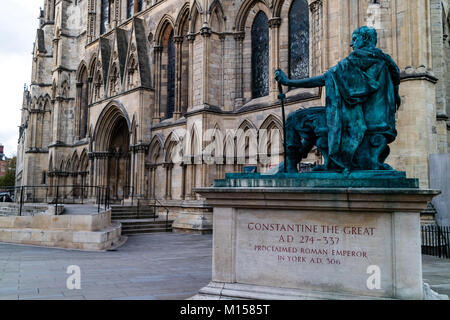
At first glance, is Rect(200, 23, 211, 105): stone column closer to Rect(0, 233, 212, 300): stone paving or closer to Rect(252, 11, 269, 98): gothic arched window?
Rect(252, 11, 269, 98): gothic arched window

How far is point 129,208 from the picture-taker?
62.8 ft

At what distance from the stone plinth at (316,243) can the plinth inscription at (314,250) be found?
10 mm

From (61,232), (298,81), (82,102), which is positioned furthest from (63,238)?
(82,102)

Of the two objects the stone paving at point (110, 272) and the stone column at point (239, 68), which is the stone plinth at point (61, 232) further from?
the stone column at point (239, 68)

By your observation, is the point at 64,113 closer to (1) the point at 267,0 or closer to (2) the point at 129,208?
(2) the point at 129,208

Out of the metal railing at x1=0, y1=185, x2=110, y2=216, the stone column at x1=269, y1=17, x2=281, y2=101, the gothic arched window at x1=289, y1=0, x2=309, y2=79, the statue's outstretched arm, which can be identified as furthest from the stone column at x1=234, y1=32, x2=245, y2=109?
the statue's outstretched arm

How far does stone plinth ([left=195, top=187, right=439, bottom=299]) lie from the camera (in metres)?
4.24

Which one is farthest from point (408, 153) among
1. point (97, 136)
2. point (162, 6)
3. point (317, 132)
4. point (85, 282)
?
point (97, 136)

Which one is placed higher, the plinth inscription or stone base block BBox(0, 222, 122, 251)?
the plinth inscription

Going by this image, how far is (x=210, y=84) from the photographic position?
17484mm

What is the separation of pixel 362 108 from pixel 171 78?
58.3 feet

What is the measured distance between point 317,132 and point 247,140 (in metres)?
11.6

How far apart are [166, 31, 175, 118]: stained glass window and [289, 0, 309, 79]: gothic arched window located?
7.69 m

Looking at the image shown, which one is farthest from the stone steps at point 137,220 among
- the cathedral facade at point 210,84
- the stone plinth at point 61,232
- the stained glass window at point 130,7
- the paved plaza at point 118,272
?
the stained glass window at point 130,7
